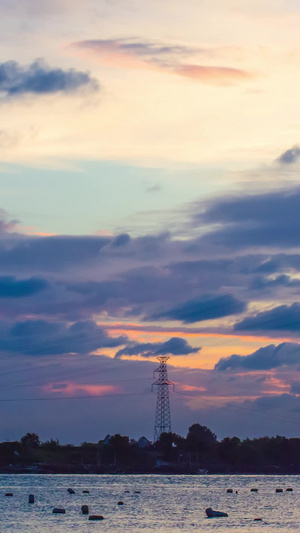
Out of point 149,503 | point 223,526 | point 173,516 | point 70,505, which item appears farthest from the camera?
point 149,503

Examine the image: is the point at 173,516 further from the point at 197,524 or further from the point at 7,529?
the point at 7,529

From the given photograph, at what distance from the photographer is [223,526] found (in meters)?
133

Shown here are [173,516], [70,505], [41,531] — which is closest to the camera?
[41,531]

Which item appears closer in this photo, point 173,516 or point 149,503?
point 173,516

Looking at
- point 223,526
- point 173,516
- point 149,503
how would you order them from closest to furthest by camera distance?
point 223,526
point 173,516
point 149,503

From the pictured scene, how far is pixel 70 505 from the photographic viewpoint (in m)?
175

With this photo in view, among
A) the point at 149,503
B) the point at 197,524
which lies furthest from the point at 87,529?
the point at 149,503

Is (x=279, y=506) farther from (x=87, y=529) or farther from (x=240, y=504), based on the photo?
(x=87, y=529)

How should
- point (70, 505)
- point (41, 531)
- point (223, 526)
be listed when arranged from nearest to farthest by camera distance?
point (41, 531) < point (223, 526) < point (70, 505)

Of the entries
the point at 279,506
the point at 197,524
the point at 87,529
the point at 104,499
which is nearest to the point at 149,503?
the point at 104,499

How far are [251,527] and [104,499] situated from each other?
70.0 metres

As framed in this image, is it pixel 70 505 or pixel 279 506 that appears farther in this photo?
pixel 279 506

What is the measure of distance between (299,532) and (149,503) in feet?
210

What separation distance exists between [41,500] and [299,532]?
256 feet
